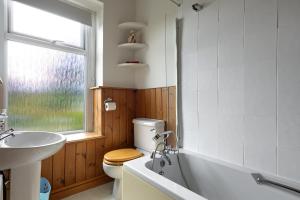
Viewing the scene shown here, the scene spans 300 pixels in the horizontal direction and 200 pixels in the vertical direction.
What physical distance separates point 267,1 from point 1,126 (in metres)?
2.25

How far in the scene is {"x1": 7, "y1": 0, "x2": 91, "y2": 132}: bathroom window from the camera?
5.97ft

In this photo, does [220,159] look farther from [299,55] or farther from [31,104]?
[31,104]

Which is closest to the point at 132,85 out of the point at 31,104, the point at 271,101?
the point at 31,104

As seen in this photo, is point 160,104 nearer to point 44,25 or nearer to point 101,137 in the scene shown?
point 101,137

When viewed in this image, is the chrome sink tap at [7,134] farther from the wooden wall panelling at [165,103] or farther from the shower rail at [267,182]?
the shower rail at [267,182]

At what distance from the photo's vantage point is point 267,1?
1.27 meters

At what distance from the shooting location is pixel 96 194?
6.44ft

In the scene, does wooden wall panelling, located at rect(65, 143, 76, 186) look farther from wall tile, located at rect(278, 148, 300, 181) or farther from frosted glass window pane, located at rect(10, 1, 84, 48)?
wall tile, located at rect(278, 148, 300, 181)

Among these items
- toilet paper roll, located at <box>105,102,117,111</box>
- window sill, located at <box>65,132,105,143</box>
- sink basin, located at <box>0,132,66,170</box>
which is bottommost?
window sill, located at <box>65,132,105,143</box>

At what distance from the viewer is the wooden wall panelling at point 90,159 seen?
6.82ft

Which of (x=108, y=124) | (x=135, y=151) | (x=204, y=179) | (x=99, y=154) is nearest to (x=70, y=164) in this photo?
(x=99, y=154)

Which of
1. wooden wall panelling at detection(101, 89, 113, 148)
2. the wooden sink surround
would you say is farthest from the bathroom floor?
wooden wall panelling at detection(101, 89, 113, 148)

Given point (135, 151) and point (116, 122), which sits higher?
point (116, 122)

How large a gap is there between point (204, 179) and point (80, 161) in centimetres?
135
